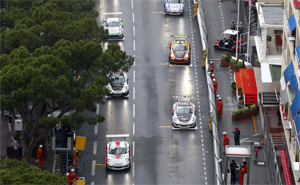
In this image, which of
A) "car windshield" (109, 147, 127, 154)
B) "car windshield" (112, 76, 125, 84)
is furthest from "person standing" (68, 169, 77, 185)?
"car windshield" (112, 76, 125, 84)

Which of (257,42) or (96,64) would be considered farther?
(257,42)

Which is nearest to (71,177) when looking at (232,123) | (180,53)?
(232,123)

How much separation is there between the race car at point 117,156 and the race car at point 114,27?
78.6ft

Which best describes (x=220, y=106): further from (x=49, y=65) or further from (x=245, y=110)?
(x=49, y=65)

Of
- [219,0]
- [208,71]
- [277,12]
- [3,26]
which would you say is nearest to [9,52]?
[3,26]

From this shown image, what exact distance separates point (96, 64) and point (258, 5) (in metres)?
20.6

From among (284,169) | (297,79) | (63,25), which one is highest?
(63,25)

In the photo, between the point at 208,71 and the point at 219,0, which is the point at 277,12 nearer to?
the point at 208,71

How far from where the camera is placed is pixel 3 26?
78.6 m

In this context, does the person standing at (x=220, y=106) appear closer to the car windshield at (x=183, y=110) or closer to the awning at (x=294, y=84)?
the car windshield at (x=183, y=110)

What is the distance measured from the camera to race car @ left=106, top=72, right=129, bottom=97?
271ft

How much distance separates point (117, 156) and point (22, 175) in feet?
58.5

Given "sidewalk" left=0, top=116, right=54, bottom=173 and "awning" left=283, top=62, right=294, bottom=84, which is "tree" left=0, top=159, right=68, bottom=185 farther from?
"awning" left=283, top=62, right=294, bottom=84

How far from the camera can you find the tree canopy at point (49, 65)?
216 ft
